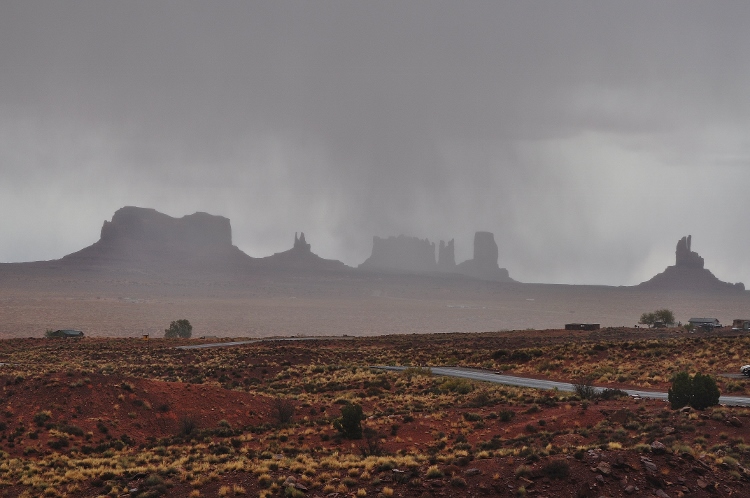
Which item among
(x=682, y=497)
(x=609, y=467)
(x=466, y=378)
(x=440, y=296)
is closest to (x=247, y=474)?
(x=609, y=467)

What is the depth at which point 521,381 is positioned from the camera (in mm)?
37219

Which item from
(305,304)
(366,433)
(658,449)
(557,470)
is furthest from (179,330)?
(658,449)

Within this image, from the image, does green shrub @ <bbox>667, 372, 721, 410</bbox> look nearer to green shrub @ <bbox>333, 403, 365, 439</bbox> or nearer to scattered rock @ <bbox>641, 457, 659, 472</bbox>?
scattered rock @ <bbox>641, 457, 659, 472</bbox>

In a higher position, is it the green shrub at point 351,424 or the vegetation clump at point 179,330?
the vegetation clump at point 179,330

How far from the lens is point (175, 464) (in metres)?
18.6

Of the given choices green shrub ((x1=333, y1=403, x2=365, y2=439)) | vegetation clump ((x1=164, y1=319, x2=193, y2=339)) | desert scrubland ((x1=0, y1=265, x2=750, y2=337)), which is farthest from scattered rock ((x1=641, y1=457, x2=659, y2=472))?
desert scrubland ((x1=0, y1=265, x2=750, y2=337))

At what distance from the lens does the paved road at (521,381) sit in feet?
92.0

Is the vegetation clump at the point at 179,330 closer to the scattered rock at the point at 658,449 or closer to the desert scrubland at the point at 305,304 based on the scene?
the desert scrubland at the point at 305,304

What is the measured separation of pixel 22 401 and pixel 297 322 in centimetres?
9019

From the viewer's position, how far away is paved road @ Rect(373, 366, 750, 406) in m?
28.0

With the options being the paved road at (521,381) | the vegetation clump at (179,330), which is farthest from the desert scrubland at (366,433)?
the vegetation clump at (179,330)

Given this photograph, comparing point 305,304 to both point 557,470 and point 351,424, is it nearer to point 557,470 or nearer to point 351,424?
point 351,424

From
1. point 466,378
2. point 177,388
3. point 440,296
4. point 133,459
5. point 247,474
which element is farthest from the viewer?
point 440,296

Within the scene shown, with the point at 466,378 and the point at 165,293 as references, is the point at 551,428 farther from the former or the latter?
the point at 165,293
